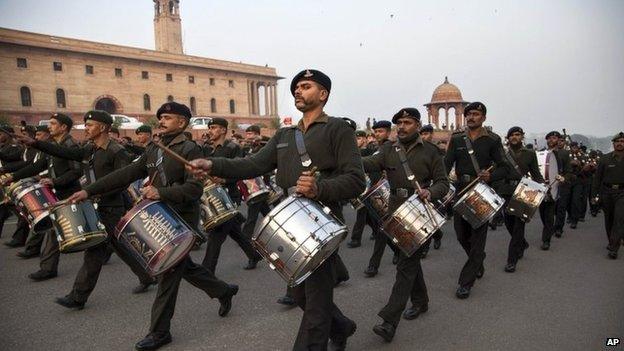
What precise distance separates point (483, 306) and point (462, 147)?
2.07 meters

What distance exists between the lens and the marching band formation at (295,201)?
9.85 ft

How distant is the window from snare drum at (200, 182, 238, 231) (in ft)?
167

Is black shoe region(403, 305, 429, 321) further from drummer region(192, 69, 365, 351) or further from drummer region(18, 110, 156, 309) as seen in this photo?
drummer region(18, 110, 156, 309)

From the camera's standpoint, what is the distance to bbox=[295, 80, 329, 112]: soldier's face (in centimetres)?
319

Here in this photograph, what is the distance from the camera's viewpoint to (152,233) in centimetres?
356

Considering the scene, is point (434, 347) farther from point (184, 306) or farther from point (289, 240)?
A: point (184, 306)

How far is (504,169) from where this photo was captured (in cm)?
557

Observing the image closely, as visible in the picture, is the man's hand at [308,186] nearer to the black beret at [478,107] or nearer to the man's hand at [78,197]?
the man's hand at [78,197]

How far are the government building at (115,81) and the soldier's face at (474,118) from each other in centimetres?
4716

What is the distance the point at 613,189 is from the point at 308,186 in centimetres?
683

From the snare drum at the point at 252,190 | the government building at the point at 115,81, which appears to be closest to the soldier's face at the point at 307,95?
the snare drum at the point at 252,190

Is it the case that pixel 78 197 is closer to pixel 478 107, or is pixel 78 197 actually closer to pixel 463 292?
pixel 463 292

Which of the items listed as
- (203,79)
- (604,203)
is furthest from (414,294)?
(203,79)

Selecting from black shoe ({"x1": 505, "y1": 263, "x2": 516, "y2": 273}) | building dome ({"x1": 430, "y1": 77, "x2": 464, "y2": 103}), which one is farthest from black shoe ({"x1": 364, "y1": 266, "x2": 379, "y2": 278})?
building dome ({"x1": 430, "y1": 77, "x2": 464, "y2": 103})
